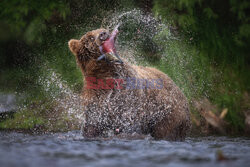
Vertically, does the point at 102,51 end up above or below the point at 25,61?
below

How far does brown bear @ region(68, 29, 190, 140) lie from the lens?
4246 mm

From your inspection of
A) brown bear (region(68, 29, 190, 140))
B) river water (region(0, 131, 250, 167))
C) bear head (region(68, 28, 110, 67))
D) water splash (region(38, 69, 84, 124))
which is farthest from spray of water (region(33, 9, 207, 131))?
river water (region(0, 131, 250, 167))

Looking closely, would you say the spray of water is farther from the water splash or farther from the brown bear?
the brown bear

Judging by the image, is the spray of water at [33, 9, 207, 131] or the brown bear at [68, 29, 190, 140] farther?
the spray of water at [33, 9, 207, 131]

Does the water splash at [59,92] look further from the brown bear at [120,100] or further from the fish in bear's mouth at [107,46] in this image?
the fish in bear's mouth at [107,46]

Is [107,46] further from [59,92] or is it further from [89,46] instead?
[59,92]

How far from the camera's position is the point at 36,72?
25.4 ft

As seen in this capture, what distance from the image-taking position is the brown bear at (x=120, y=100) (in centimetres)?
425

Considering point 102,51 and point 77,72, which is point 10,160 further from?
point 77,72

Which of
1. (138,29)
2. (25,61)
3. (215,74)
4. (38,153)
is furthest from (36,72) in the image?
(38,153)

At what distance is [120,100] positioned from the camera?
172 inches

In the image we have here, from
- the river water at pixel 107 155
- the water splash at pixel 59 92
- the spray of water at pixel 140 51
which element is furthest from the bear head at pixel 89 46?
the water splash at pixel 59 92

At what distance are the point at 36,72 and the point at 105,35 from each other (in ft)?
12.8

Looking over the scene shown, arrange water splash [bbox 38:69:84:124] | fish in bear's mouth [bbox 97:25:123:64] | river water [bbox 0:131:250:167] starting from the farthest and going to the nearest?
1. water splash [bbox 38:69:84:124]
2. fish in bear's mouth [bbox 97:25:123:64]
3. river water [bbox 0:131:250:167]
